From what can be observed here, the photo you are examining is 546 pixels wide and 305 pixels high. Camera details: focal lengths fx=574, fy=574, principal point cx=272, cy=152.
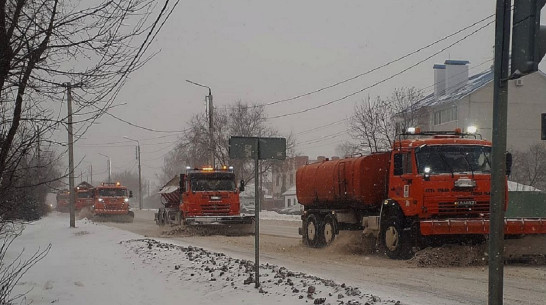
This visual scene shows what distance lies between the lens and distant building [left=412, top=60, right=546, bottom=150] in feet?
161

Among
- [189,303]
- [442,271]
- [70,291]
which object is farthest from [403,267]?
[70,291]

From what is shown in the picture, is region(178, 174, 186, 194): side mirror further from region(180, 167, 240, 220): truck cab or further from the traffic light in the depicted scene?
the traffic light

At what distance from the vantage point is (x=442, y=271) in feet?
38.1

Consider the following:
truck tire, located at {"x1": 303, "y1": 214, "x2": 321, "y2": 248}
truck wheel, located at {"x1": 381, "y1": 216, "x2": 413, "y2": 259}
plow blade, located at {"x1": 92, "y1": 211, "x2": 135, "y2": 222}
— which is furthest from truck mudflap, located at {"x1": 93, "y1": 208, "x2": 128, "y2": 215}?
truck wheel, located at {"x1": 381, "y1": 216, "x2": 413, "y2": 259}

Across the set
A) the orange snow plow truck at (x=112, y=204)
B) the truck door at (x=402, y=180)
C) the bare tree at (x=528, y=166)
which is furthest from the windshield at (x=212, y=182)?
the bare tree at (x=528, y=166)

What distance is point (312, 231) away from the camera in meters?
17.9

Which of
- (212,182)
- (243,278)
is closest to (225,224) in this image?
(212,182)

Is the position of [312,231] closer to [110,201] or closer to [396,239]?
[396,239]

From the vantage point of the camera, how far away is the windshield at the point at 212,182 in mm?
24703

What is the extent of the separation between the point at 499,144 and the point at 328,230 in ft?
40.7

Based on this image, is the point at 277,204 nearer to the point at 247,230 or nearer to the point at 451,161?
the point at 247,230

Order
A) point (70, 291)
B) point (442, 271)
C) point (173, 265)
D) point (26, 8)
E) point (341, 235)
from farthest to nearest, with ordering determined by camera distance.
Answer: point (341, 235), point (173, 265), point (442, 271), point (70, 291), point (26, 8)

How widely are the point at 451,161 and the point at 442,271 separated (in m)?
2.63

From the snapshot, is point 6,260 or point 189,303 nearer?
point 189,303
